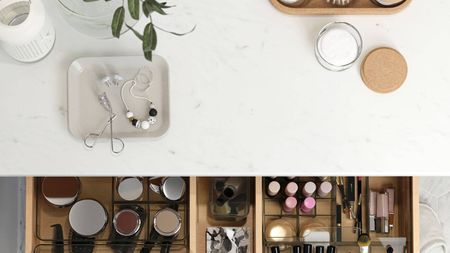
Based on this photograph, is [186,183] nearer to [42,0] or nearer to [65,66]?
[65,66]

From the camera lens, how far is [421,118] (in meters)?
1.29

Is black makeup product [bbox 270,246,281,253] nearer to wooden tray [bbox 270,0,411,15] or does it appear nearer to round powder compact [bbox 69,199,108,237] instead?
round powder compact [bbox 69,199,108,237]

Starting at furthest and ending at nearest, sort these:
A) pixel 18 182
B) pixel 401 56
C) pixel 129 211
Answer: pixel 18 182 → pixel 129 211 → pixel 401 56

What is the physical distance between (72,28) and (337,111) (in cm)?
56

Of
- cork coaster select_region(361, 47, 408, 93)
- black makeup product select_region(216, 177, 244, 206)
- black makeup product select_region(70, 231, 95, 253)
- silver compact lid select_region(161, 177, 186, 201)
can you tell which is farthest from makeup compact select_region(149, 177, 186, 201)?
cork coaster select_region(361, 47, 408, 93)

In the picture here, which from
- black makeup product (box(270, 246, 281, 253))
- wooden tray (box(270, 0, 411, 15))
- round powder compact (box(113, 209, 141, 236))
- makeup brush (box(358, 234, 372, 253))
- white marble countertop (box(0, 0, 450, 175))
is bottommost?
black makeup product (box(270, 246, 281, 253))

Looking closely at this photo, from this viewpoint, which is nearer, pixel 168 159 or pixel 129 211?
pixel 168 159

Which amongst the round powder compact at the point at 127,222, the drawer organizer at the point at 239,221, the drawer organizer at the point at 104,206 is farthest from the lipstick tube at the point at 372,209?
the round powder compact at the point at 127,222

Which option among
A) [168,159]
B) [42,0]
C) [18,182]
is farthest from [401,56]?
[18,182]

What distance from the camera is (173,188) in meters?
1.61

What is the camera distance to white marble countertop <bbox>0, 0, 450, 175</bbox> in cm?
129

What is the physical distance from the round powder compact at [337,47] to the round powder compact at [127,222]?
632 mm

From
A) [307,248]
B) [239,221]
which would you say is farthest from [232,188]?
[307,248]

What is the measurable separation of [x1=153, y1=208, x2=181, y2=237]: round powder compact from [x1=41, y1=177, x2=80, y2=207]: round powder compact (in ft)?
0.70
